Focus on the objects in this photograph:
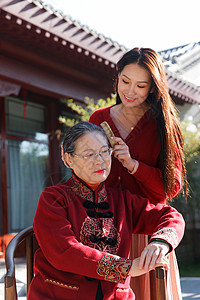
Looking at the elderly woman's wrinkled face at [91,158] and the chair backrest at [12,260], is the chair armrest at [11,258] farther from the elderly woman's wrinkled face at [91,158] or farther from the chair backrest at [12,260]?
the elderly woman's wrinkled face at [91,158]

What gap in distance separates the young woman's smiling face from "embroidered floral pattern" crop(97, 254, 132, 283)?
2.41 ft

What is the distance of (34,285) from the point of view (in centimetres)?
149

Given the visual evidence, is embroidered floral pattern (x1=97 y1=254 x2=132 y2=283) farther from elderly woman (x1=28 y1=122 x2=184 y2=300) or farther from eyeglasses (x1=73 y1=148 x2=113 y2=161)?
eyeglasses (x1=73 y1=148 x2=113 y2=161)

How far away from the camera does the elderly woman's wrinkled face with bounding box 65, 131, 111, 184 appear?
5.16 ft

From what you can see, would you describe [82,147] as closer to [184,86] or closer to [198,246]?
[184,86]

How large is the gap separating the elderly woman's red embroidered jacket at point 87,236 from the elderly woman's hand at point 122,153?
0.46 feet

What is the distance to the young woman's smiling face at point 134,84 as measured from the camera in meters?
1.76

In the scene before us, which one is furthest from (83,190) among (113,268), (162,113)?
(162,113)

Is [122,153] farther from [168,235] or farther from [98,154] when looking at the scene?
[168,235]

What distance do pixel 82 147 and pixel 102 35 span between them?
4211 mm

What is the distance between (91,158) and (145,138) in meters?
0.39

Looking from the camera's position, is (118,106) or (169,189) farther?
(118,106)

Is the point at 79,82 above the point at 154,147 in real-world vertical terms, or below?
above

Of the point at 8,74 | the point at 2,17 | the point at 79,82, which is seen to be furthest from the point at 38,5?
the point at 79,82
